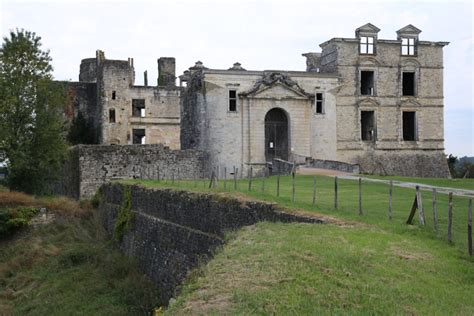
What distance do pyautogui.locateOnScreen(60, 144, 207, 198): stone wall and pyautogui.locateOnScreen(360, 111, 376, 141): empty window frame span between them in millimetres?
12043

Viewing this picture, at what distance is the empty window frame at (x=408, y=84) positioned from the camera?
42812mm

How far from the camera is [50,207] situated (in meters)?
32.5

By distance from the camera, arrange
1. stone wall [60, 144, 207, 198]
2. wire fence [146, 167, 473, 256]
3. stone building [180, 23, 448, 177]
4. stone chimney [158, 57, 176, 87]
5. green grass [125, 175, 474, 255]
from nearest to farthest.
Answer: wire fence [146, 167, 473, 256] < green grass [125, 175, 474, 255] < stone wall [60, 144, 207, 198] < stone building [180, 23, 448, 177] < stone chimney [158, 57, 176, 87]

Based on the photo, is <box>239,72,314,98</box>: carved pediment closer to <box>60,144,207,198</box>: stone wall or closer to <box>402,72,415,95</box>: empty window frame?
<box>60,144,207,198</box>: stone wall

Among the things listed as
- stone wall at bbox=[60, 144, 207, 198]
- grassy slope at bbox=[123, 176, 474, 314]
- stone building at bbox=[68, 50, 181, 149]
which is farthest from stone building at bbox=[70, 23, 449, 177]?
grassy slope at bbox=[123, 176, 474, 314]

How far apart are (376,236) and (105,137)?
42577mm

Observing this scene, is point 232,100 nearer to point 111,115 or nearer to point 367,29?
point 367,29

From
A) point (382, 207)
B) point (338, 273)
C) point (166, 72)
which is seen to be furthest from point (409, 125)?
point (338, 273)

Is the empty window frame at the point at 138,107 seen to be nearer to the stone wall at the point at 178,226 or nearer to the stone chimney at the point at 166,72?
the stone chimney at the point at 166,72

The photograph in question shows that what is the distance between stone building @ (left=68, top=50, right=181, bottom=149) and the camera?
172 ft

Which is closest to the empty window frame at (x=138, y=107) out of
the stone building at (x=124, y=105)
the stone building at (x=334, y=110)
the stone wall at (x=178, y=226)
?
the stone building at (x=124, y=105)

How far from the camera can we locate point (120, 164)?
36.2 m

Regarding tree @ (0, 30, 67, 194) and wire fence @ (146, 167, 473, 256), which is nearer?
wire fence @ (146, 167, 473, 256)

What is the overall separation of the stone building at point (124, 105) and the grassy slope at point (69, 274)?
2076cm
